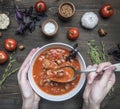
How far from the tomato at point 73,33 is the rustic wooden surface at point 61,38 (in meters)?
0.03

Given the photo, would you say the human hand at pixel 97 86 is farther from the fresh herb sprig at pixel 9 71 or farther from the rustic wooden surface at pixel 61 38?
the fresh herb sprig at pixel 9 71

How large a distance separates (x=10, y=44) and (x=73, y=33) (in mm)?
315

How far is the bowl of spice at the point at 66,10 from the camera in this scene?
65.7 inches

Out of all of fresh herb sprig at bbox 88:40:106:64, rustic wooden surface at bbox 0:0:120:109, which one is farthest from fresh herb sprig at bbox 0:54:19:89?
fresh herb sprig at bbox 88:40:106:64

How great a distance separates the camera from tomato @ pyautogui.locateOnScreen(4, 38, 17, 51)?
1671 mm

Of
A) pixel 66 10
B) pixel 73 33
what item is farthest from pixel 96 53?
pixel 66 10

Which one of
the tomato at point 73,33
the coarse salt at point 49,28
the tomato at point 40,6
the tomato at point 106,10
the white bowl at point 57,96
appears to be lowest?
the white bowl at point 57,96

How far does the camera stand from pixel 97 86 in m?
1.48

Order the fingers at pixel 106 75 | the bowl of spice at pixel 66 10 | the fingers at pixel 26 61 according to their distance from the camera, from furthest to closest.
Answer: the bowl of spice at pixel 66 10 < the fingers at pixel 26 61 < the fingers at pixel 106 75

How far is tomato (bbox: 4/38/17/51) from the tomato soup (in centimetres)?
15

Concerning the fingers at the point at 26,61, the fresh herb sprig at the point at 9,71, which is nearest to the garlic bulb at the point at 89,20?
the fingers at the point at 26,61

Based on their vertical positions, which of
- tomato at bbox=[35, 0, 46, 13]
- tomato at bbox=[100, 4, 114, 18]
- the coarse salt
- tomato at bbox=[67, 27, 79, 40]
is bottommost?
tomato at bbox=[67, 27, 79, 40]

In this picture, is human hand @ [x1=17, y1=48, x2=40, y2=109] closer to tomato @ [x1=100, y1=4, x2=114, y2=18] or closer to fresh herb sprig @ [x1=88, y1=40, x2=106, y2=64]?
fresh herb sprig @ [x1=88, y1=40, x2=106, y2=64]

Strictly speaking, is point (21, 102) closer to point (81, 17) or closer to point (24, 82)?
point (24, 82)
